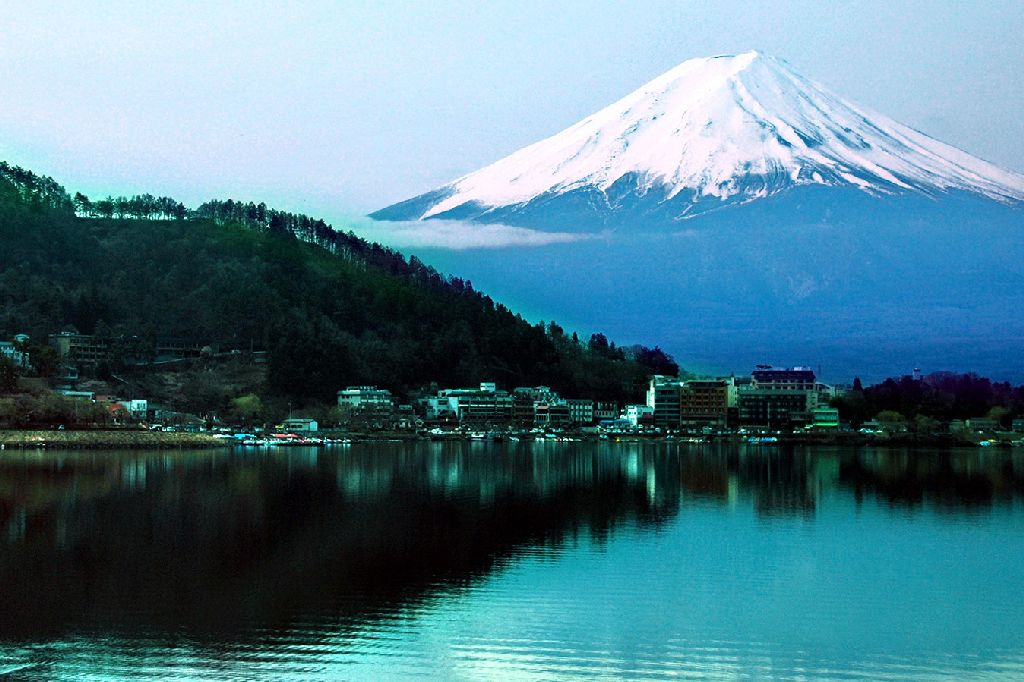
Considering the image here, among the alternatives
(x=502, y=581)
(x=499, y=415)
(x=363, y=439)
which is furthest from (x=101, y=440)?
(x=502, y=581)

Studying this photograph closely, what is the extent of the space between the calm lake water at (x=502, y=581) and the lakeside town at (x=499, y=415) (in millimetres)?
31233

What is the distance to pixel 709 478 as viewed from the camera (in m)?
39.8

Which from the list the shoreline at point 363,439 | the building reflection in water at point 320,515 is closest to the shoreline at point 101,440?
the shoreline at point 363,439

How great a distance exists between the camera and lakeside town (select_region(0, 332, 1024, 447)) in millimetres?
66312

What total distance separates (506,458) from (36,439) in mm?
21238

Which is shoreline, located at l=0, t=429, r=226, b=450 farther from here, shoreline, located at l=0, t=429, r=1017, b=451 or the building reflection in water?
the building reflection in water

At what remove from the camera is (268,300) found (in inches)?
3595

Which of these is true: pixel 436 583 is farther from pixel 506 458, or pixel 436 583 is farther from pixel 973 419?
pixel 973 419

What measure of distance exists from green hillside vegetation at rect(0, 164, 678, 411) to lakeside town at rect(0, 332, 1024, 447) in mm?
2315

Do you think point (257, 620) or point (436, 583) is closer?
point (257, 620)

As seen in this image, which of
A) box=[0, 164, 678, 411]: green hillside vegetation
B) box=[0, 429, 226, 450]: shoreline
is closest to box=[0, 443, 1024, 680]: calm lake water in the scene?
box=[0, 429, 226, 450]: shoreline

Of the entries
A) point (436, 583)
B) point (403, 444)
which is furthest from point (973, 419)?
point (436, 583)

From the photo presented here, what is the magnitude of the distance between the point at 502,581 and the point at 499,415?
6931cm

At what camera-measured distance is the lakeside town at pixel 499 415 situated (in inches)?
2611
